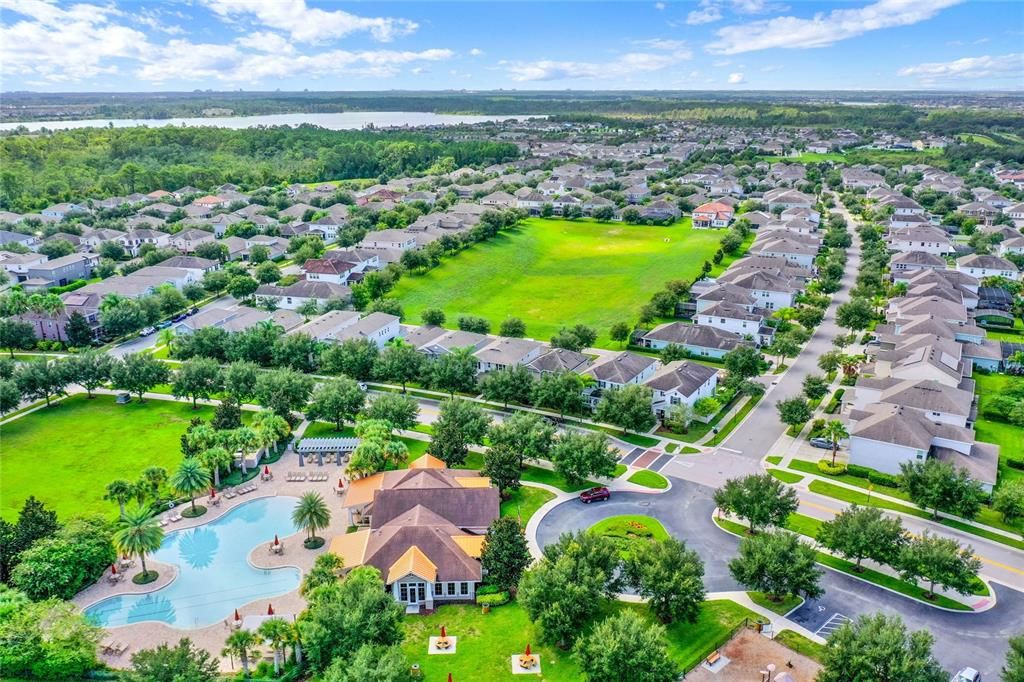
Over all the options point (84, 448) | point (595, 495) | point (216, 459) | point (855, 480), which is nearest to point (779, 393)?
point (855, 480)

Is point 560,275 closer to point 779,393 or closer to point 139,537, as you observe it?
point 779,393

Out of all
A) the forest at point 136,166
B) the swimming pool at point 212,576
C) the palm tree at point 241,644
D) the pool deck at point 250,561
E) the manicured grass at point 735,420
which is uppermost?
the forest at point 136,166

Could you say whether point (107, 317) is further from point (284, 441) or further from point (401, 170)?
point (401, 170)

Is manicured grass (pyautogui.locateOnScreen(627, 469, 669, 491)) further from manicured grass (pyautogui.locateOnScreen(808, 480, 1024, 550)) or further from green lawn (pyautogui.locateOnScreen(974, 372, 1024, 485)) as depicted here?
green lawn (pyautogui.locateOnScreen(974, 372, 1024, 485))

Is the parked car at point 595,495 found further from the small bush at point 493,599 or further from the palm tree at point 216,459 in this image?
the palm tree at point 216,459

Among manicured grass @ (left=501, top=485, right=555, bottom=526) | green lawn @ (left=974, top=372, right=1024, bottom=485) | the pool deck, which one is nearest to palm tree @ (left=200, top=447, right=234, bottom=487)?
the pool deck

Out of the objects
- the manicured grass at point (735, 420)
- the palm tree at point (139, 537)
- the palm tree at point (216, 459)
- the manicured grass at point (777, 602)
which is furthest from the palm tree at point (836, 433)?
the palm tree at point (139, 537)
